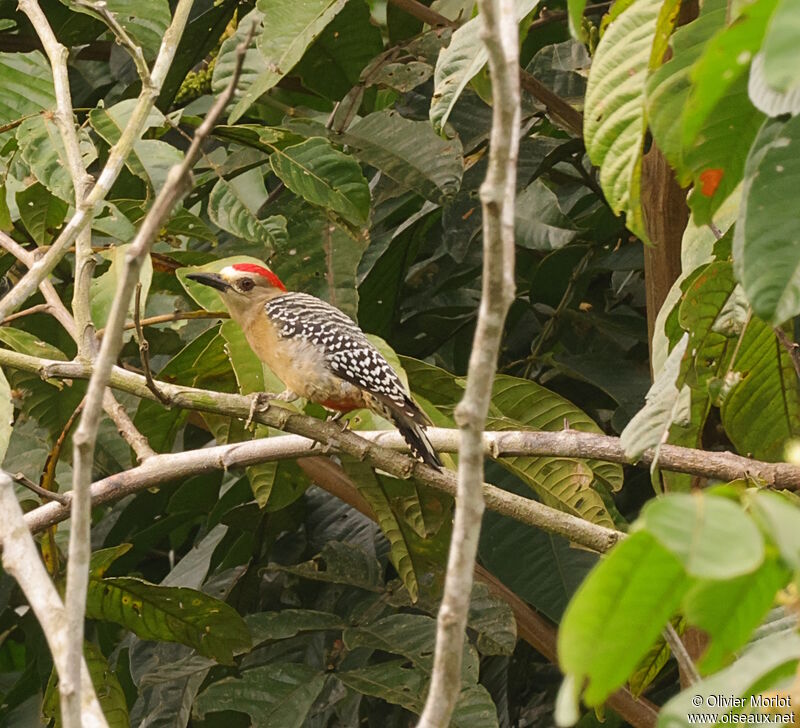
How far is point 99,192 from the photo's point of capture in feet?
7.72

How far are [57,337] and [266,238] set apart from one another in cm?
90

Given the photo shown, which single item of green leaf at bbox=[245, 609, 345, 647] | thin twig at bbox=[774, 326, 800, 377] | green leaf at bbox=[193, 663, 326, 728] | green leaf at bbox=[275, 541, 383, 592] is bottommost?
green leaf at bbox=[193, 663, 326, 728]

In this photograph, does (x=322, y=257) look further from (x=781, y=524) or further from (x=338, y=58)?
(x=781, y=524)

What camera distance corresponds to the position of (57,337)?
12.8 ft

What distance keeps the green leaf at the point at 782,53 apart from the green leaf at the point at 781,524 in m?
0.36

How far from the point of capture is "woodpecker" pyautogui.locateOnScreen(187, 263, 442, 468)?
316 centimetres

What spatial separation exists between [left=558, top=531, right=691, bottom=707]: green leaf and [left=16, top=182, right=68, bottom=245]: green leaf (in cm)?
279

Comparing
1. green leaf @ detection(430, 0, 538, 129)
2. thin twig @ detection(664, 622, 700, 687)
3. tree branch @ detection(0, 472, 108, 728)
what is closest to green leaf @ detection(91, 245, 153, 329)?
green leaf @ detection(430, 0, 538, 129)

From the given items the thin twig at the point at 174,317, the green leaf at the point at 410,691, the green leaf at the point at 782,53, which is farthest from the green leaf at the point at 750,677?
the green leaf at the point at 410,691

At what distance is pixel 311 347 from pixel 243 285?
44cm

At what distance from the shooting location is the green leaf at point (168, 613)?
10.6 feet

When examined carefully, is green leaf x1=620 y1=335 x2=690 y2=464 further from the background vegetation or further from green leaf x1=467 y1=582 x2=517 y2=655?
green leaf x1=467 y1=582 x2=517 y2=655

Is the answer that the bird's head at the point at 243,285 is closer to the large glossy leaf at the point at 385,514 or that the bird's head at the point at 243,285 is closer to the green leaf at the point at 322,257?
the green leaf at the point at 322,257

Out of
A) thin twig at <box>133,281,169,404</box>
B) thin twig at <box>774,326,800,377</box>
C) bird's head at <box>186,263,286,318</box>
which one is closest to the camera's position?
thin twig at <box>774,326,800,377</box>
